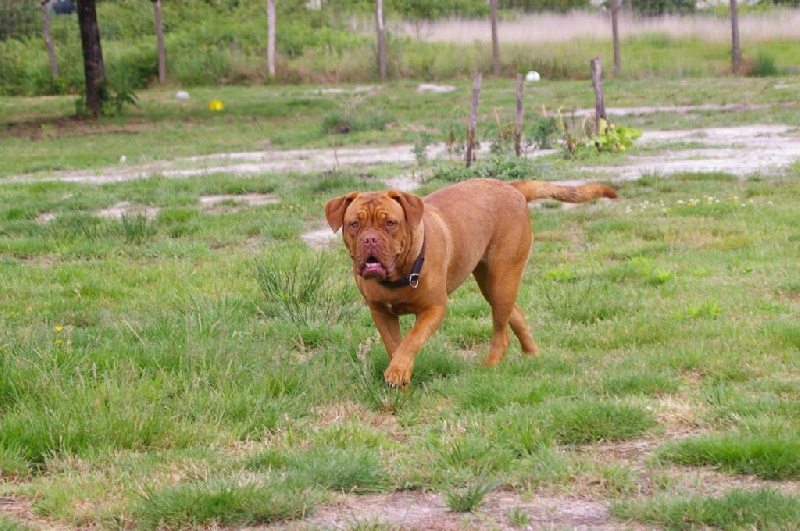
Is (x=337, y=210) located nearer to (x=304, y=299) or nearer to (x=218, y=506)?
(x=304, y=299)

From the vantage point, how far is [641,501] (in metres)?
4.12

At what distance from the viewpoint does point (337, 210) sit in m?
5.80

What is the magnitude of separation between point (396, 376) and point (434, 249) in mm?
755

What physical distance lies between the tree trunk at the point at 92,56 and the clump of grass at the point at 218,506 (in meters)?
21.6

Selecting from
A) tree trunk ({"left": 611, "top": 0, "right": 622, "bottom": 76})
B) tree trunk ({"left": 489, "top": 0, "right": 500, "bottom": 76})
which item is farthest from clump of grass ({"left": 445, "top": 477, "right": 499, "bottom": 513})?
tree trunk ({"left": 489, "top": 0, "right": 500, "bottom": 76})

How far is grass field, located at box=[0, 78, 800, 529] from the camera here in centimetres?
425

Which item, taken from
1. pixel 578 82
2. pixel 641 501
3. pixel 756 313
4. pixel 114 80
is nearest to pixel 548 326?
pixel 756 313

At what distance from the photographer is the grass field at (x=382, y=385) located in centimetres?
Answer: 425

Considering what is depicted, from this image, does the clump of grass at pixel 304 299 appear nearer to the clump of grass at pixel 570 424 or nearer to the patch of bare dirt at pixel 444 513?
the clump of grass at pixel 570 424

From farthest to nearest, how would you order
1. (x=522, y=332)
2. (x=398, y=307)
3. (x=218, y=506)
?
1. (x=522, y=332)
2. (x=398, y=307)
3. (x=218, y=506)

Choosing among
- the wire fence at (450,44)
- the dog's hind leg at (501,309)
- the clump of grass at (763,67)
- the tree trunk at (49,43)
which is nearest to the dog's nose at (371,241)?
the dog's hind leg at (501,309)

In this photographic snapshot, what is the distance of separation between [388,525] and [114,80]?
966 inches

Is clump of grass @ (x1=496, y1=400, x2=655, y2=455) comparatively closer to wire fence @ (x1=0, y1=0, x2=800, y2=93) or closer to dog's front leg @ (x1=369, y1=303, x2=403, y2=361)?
dog's front leg @ (x1=369, y1=303, x2=403, y2=361)

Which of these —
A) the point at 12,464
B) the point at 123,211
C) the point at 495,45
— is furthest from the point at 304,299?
the point at 495,45
